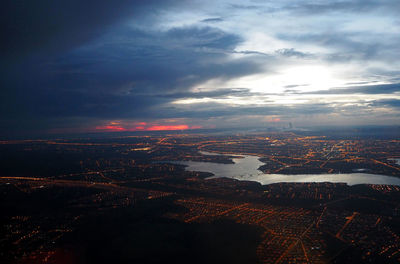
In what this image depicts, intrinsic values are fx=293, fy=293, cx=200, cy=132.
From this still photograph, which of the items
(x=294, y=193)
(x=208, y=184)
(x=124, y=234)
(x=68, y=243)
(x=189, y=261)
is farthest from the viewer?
(x=208, y=184)

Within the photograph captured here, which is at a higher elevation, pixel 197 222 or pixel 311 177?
pixel 197 222

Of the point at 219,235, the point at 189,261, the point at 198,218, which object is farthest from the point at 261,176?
the point at 189,261

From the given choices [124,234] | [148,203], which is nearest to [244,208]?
[148,203]

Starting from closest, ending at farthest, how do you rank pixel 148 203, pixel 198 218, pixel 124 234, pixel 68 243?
1. pixel 68 243
2. pixel 124 234
3. pixel 198 218
4. pixel 148 203

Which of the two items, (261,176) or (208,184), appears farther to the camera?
(261,176)

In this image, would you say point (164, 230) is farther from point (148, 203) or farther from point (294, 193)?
point (294, 193)

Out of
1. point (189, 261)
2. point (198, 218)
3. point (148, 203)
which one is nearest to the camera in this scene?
point (189, 261)

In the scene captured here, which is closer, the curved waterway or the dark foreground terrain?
the dark foreground terrain

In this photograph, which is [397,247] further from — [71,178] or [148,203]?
[71,178]

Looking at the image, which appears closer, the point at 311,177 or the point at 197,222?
the point at 197,222

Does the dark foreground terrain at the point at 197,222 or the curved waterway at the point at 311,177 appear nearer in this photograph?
the dark foreground terrain at the point at 197,222
